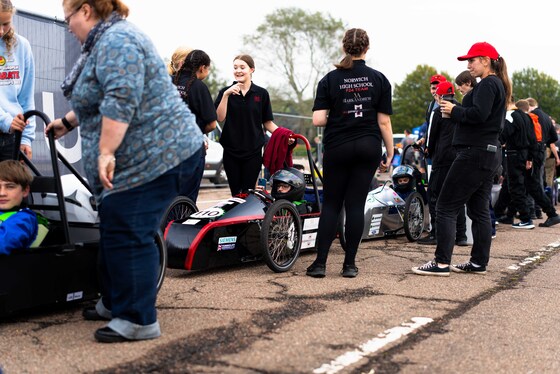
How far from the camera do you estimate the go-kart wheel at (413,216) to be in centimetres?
834

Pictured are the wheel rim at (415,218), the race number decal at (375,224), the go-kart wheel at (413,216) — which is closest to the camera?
the race number decal at (375,224)

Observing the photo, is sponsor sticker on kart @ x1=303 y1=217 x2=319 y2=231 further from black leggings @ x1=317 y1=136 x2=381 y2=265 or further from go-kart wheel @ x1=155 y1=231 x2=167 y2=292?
go-kart wheel @ x1=155 y1=231 x2=167 y2=292

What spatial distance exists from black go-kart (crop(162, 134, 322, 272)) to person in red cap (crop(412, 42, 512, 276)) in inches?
42.7

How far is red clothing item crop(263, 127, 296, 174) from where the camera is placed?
22.2 feet

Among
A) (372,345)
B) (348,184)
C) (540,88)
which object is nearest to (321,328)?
(372,345)

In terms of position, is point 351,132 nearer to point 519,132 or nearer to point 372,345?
point 372,345

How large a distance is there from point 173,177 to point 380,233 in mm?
4816

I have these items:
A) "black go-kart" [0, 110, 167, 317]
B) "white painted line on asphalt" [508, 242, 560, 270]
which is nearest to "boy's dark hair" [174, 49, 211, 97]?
"black go-kart" [0, 110, 167, 317]

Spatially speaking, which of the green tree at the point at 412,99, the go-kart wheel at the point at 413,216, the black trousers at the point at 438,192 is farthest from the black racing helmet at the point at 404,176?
the green tree at the point at 412,99

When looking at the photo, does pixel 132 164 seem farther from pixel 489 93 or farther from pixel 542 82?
pixel 542 82

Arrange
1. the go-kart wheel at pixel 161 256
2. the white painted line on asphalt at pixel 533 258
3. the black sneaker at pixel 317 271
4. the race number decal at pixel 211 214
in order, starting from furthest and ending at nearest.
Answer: the white painted line on asphalt at pixel 533 258 → the race number decal at pixel 211 214 → the black sneaker at pixel 317 271 → the go-kart wheel at pixel 161 256

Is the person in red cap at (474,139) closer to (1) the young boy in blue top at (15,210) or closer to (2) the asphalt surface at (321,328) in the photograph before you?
(2) the asphalt surface at (321,328)

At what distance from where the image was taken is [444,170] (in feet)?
25.8

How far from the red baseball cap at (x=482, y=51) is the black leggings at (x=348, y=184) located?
103cm
